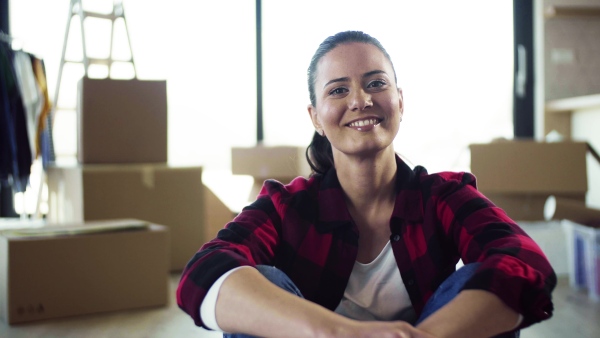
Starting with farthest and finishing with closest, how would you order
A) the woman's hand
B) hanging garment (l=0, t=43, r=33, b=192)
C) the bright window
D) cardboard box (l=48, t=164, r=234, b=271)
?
1. the bright window
2. hanging garment (l=0, t=43, r=33, b=192)
3. cardboard box (l=48, t=164, r=234, b=271)
4. the woman's hand

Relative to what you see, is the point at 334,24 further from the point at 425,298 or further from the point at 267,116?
the point at 425,298

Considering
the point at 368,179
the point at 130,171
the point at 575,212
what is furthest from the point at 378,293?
the point at 130,171

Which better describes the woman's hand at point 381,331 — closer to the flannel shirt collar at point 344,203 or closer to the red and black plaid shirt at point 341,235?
the red and black plaid shirt at point 341,235

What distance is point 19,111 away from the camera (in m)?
2.88

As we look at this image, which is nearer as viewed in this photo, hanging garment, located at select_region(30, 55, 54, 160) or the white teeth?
the white teeth

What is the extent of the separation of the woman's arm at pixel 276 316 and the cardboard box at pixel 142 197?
6.24 feet

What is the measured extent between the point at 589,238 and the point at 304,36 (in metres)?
2.15

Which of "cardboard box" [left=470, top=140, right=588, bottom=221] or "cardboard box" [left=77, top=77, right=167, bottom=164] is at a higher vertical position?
"cardboard box" [left=77, top=77, right=167, bottom=164]

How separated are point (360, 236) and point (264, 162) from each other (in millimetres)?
1918

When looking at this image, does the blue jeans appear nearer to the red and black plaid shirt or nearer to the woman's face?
the red and black plaid shirt

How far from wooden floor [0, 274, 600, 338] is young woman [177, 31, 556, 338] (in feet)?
2.85

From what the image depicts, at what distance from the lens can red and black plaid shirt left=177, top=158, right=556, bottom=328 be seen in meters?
1.03

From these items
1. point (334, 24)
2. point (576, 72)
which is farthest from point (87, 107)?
point (576, 72)

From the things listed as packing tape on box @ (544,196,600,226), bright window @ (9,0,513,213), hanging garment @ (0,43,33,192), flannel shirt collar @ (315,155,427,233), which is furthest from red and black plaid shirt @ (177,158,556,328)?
bright window @ (9,0,513,213)
